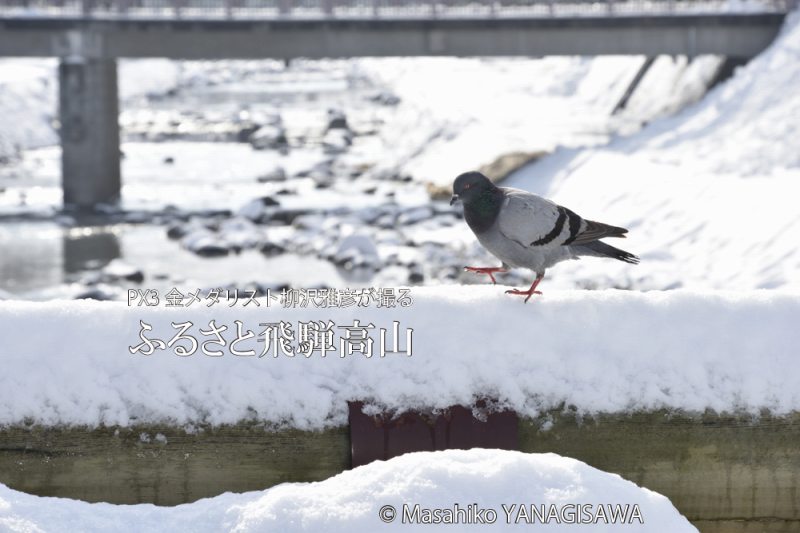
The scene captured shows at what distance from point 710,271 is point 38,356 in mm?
16302

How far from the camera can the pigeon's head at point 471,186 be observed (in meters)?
6.02

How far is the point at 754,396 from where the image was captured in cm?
441

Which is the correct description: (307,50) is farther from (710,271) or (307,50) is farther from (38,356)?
(38,356)

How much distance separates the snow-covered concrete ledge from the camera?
14.3ft

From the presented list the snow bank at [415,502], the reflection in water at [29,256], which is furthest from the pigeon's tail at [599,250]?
the reflection in water at [29,256]

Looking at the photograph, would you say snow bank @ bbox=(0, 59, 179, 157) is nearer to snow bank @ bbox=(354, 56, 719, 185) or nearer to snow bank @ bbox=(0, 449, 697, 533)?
snow bank @ bbox=(354, 56, 719, 185)

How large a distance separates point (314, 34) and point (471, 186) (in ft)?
87.7

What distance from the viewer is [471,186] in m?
6.04

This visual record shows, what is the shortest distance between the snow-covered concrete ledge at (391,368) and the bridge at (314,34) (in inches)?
1093

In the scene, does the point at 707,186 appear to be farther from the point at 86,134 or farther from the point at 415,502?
the point at 415,502

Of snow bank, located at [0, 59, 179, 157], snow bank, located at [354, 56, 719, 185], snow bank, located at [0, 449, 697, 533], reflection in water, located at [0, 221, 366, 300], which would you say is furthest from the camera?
→ snow bank, located at [0, 59, 179, 157]

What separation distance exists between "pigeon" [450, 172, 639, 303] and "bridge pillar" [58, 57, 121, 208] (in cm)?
2706

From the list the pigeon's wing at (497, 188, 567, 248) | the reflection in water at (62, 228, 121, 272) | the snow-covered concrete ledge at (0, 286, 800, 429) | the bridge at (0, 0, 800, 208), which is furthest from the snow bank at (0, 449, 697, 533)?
the bridge at (0, 0, 800, 208)

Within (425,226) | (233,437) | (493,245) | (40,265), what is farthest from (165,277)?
(233,437)
